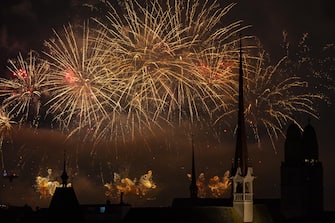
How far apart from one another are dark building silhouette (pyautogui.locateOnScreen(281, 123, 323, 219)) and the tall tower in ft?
133

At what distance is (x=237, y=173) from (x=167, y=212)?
39.5ft

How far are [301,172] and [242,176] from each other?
151 feet

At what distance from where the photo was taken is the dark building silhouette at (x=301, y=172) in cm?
13350

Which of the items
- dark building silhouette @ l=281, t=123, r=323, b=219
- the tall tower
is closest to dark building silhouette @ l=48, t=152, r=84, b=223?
the tall tower

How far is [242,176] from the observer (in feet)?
295

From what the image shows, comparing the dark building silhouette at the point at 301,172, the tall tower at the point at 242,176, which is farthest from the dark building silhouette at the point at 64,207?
the dark building silhouette at the point at 301,172

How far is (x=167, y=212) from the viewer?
9900 cm

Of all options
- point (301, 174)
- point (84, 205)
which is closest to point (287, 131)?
point (301, 174)

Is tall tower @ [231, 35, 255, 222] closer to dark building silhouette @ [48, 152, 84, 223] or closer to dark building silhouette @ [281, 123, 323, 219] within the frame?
dark building silhouette @ [48, 152, 84, 223]

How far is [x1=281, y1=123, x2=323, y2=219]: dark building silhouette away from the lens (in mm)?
133500

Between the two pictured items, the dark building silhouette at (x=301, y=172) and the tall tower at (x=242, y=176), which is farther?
the dark building silhouette at (x=301, y=172)

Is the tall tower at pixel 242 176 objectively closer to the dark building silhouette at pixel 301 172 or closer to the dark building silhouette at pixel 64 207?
the dark building silhouette at pixel 64 207

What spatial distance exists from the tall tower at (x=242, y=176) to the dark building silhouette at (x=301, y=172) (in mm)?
40480

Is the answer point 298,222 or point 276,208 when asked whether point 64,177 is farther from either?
point 276,208
